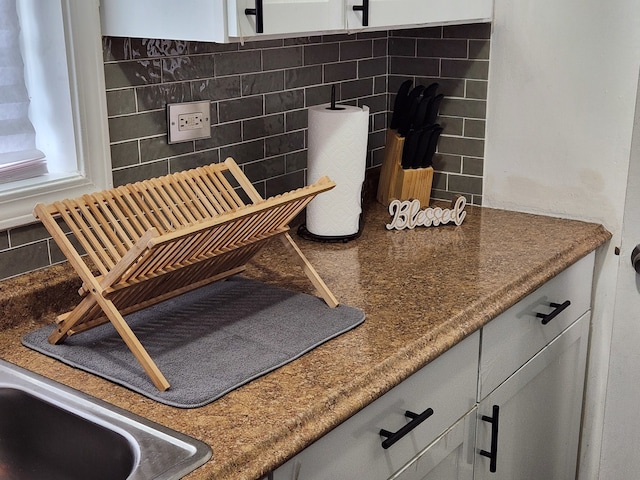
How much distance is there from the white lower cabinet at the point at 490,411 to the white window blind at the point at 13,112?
0.82 m

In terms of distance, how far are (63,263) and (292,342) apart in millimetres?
529

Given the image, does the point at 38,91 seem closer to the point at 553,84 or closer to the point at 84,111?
the point at 84,111

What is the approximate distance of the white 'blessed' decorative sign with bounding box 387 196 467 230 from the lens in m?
2.12

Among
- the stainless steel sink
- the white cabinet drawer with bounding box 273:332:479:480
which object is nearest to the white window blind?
A: the stainless steel sink

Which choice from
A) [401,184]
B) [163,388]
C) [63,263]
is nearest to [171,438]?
[163,388]

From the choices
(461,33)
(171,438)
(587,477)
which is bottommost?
(587,477)

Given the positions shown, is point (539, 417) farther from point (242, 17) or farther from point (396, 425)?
point (242, 17)

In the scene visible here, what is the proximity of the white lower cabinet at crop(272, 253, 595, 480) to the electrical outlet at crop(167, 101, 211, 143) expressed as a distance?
0.77 metres

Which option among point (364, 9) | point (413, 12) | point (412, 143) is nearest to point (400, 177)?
point (412, 143)

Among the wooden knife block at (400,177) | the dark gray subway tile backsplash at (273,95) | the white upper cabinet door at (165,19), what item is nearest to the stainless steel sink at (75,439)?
the dark gray subway tile backsplash at (273,95)

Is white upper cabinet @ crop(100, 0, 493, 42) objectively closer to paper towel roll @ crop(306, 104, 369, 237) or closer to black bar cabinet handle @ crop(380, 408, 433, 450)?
paper towel roll @ crop(306, 104, 369, 237)

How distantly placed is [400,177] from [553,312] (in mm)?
584

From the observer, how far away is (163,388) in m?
1.25

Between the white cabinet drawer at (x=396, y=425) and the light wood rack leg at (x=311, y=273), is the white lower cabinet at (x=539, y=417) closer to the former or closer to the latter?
the white cabinet drawer at (x=396, y=425)
